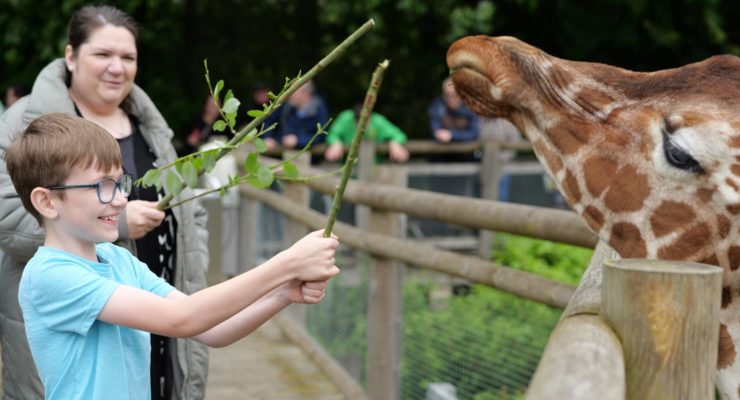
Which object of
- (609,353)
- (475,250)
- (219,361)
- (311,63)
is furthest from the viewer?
(311,63)

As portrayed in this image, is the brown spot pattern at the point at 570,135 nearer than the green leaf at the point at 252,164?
Yes

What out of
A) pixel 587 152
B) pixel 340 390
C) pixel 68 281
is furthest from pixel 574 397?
pixel 340 390

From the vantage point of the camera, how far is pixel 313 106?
31.6 feet

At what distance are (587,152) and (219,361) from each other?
14.5ft

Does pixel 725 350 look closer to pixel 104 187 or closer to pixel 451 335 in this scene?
pixel 104 187

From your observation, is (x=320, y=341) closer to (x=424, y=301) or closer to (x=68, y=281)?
(x=424, y=301)

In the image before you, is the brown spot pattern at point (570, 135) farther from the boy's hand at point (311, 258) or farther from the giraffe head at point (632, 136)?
the boy's hand at point (311, 258)

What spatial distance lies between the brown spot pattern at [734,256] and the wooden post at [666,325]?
0.28 meters

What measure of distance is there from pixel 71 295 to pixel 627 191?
1147mm

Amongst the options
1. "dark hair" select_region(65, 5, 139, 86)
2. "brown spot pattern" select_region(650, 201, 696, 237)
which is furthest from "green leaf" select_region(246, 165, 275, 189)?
"dark hair" select_region(65, 5, 139, 86)

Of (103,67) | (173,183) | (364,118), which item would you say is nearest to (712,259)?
(364,118)

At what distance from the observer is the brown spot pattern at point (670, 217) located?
79.5 inches

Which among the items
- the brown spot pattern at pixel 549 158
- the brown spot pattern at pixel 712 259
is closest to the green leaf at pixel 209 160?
the brown spot pattern at pixel 549 158

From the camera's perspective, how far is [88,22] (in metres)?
3.18
